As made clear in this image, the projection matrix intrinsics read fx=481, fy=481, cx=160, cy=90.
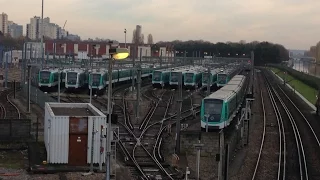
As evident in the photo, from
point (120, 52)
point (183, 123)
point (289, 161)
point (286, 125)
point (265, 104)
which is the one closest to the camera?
point (120, 52)

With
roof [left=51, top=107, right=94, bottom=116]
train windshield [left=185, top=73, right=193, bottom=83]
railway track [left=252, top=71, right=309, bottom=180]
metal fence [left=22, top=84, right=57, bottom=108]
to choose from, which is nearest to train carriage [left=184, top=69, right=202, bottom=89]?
train windshield [left=185, top=73, right=193, bottom=83]

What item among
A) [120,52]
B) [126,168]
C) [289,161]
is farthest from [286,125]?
[120,52]

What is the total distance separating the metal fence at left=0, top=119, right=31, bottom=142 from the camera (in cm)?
2014

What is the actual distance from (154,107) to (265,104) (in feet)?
42.6

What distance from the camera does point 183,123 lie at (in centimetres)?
2578

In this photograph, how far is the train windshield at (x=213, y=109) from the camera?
21344 mm

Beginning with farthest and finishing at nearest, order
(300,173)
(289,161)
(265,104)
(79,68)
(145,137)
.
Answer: (79,68), (265,104), (145,137), (289,161), (300,173)

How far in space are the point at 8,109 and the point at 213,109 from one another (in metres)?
14.9

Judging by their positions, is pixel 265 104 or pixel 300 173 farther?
pixel 265 104

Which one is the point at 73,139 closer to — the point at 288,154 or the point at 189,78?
the point at 288,154

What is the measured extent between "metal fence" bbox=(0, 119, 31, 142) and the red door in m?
4.69

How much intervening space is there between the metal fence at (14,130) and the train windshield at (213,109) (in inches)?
308

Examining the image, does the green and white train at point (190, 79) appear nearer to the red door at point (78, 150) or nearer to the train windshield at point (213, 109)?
the train windshield at point (213, 109)

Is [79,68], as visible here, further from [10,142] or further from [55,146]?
[55,146]
